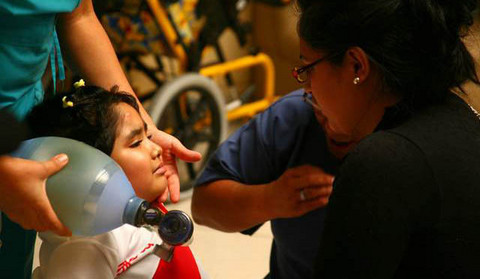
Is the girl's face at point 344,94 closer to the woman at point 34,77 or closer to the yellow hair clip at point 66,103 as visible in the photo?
the woman at point 34,77

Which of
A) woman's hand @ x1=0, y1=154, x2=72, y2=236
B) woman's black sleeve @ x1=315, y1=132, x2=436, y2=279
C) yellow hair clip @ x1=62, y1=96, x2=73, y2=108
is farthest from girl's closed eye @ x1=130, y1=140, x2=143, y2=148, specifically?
woman's black sleeve @ x1=315, y1=132, x2=436, y2=279

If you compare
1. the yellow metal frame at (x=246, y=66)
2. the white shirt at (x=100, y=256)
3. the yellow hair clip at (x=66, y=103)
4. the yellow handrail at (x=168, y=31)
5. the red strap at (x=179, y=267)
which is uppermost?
the yellow hair clip at (x=66, y=103)

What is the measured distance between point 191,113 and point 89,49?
1494mm

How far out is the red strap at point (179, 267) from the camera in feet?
3.42

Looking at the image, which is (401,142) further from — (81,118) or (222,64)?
(222,64)

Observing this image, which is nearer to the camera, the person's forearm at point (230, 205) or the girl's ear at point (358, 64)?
the girl's ear at point (358, 64)

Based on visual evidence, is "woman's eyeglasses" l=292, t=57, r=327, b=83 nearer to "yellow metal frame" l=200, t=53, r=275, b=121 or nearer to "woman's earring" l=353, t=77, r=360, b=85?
"woman's earring" l=353, t=77, r=360, b=85

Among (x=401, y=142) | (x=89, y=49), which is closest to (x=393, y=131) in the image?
(x=401, y=142)

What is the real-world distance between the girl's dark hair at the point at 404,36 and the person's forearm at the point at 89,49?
0.33 metres

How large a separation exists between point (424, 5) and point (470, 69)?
169mm

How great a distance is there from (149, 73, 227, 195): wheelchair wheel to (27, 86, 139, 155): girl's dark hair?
134cm

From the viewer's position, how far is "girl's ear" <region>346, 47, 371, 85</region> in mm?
927

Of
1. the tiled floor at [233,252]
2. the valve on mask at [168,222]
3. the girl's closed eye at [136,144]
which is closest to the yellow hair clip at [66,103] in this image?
the girl's closed eye at [136,144]

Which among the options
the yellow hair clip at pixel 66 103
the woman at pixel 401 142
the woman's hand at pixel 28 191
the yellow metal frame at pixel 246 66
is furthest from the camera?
the yellow metal frame at pixel 246 66
